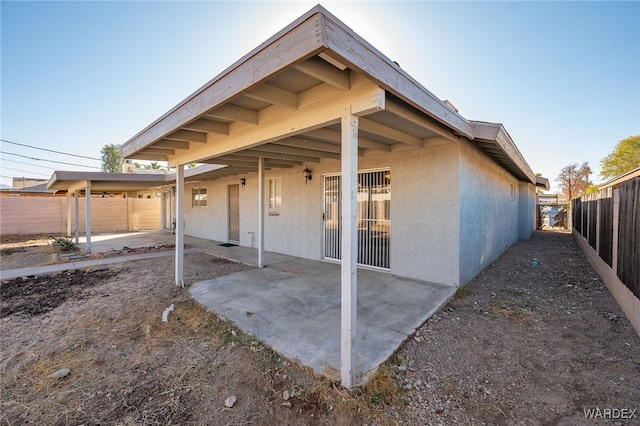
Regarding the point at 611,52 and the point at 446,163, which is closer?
the point at 446,163

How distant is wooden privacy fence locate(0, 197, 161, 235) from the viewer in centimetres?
1252

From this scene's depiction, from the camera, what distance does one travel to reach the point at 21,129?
22.5 meters

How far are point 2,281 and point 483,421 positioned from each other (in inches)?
333

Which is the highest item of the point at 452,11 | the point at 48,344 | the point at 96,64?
the point at 96,64

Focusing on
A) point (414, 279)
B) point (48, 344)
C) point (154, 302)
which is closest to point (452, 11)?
point (414, 279)

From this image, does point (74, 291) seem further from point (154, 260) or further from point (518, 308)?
point (518, 308)

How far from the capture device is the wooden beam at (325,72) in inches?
76.5

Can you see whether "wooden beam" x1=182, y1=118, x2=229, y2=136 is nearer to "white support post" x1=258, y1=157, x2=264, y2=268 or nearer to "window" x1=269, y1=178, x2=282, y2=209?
"white support post" x1=258, y1=157, x2=264, y2=268

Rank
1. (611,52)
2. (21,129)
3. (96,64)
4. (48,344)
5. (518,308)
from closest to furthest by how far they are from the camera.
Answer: (48,344) → (518,308) → (611,52) → (96,64) → (21,129)

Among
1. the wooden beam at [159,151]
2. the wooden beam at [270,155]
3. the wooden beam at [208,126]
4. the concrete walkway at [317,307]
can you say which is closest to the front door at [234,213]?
the concrete walkway at [317,307]

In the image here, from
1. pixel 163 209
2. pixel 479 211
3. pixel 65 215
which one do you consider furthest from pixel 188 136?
pixel 65 215

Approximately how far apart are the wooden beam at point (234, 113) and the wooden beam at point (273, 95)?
70cm

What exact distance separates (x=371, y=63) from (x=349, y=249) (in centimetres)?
142

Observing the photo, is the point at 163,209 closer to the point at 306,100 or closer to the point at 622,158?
the point at 306,100
